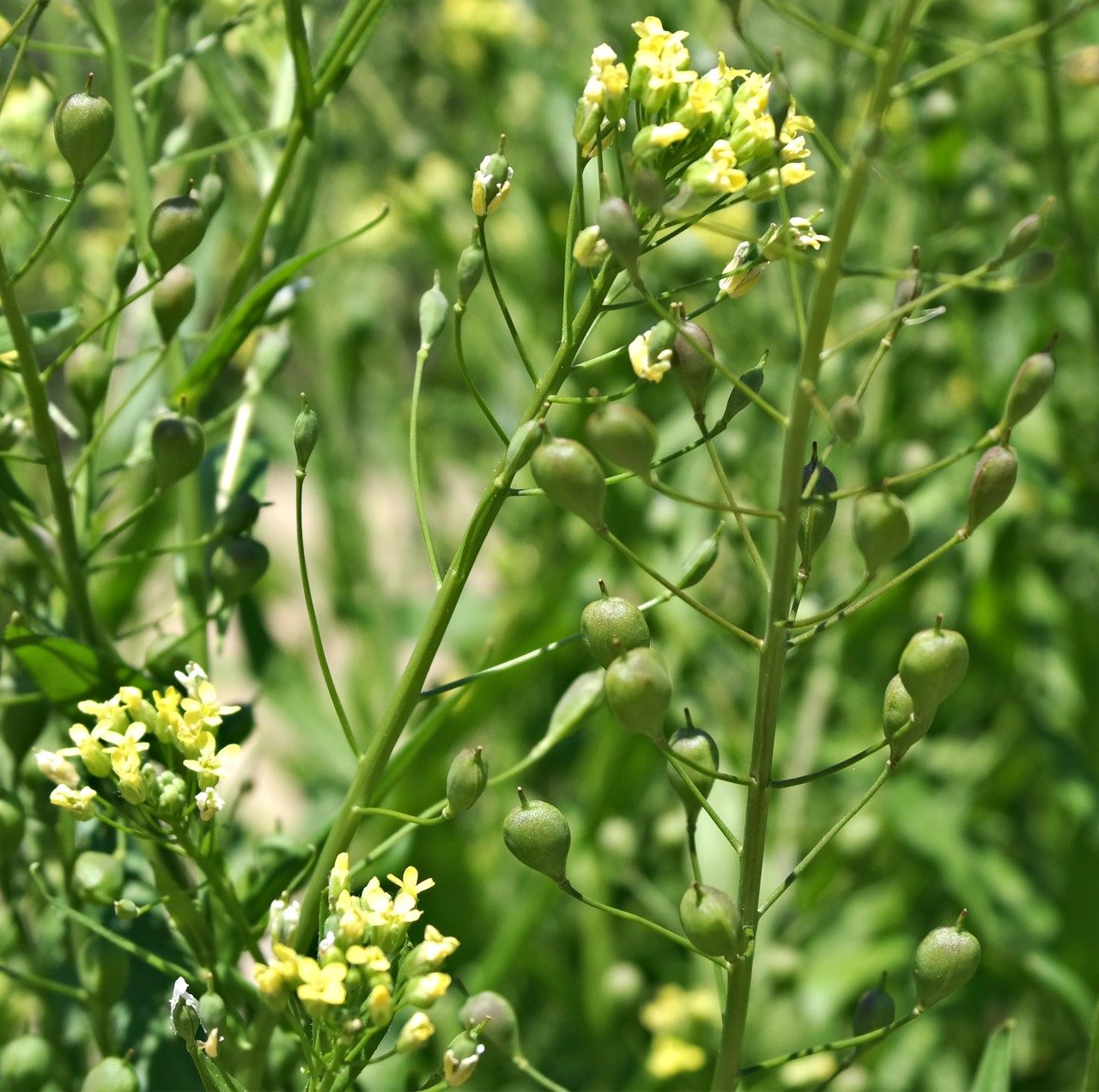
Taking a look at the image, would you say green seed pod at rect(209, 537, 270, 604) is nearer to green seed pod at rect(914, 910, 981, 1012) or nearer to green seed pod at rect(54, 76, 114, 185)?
green seed pod at rect(54, 76, 114, 185)

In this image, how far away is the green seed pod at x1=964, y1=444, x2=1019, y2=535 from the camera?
45 centimetres

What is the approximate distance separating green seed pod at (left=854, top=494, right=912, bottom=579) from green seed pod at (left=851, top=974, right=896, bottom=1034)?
170 mm

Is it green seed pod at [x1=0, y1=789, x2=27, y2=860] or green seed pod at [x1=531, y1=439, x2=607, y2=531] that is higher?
green seed pod at [x1=531, y1=439, x2=607, y2=531]

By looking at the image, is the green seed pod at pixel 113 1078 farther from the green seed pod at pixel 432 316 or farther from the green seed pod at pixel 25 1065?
the green seed pod at pixel 432 316

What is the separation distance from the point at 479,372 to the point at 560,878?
123cm

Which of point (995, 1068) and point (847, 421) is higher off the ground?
point (847, 421)

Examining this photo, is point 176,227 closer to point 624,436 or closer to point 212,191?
point 212,191

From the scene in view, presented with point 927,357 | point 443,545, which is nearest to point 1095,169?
point 927,357

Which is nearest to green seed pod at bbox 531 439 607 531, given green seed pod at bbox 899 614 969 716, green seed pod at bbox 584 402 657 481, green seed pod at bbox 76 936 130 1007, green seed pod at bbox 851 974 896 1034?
green seed pod at bbox 584 402 657 481

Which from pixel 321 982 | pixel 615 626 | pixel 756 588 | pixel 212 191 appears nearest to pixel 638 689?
pixel 615 626

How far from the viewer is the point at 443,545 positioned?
1578 mm

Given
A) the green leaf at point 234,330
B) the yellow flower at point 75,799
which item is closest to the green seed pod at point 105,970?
the yellow flower at point 75,799

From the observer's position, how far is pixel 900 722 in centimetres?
47

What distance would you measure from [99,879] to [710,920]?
0.25m
